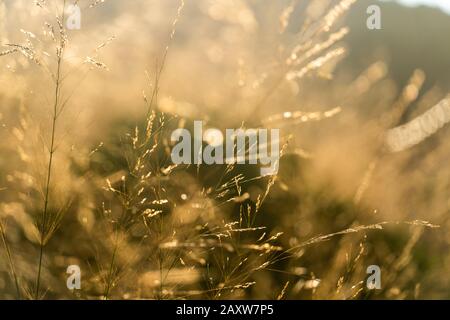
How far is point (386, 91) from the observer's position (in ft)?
7.04

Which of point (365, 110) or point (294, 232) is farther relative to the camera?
point (365, 110)

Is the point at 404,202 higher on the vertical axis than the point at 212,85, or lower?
lower

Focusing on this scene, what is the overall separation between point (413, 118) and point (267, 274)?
90 cm

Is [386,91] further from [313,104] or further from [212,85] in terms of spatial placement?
[212,85]

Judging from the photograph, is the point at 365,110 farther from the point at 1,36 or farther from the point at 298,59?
the point at 1,36

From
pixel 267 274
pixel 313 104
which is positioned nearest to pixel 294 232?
pixel 267 274
